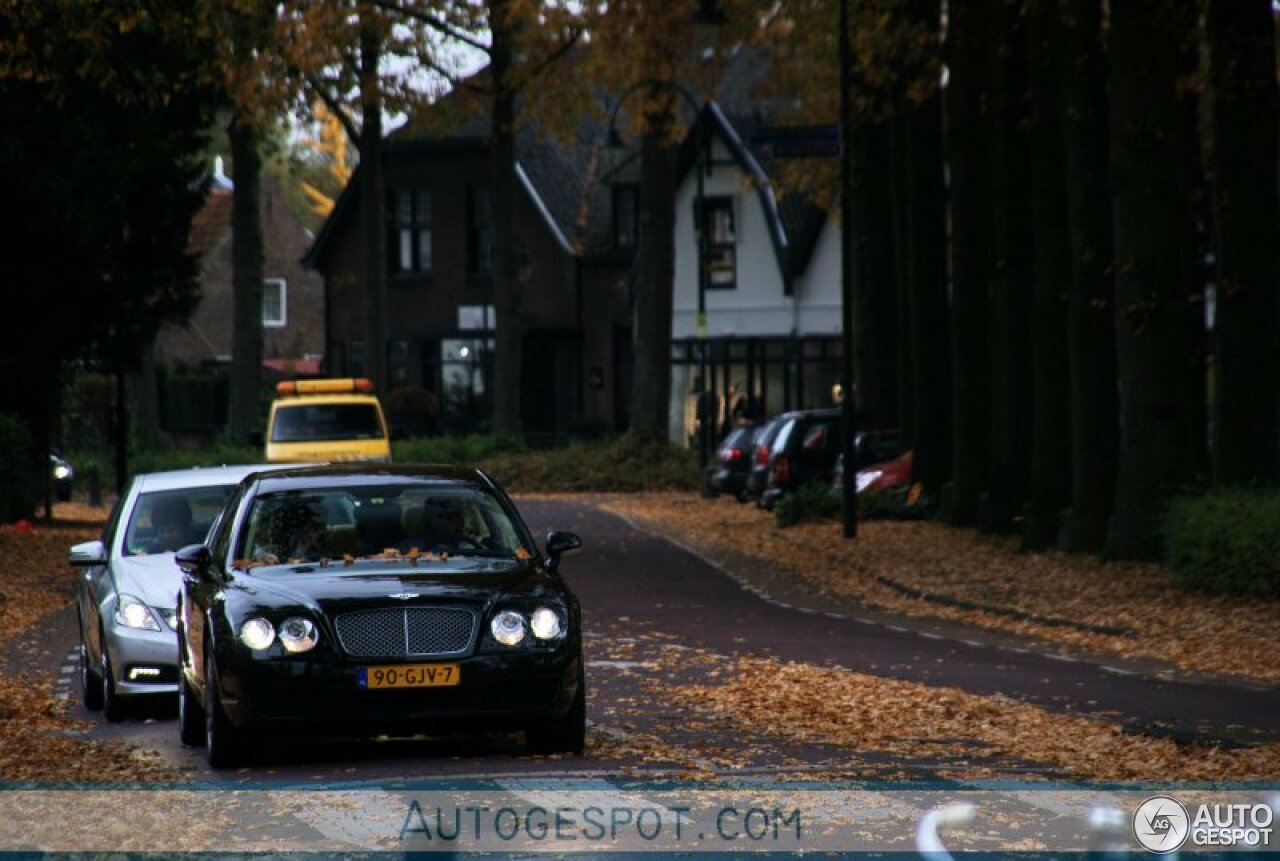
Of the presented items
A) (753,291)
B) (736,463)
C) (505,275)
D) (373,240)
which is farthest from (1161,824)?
(753,291)

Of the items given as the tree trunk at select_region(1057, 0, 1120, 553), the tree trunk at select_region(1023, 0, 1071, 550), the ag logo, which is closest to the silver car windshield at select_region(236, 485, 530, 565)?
the ag logo

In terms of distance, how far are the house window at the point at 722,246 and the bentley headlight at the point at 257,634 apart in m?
55.8

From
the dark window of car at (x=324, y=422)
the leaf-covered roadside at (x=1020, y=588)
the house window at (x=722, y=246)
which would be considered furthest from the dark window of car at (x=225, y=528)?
the house window at (x=722, y=246)

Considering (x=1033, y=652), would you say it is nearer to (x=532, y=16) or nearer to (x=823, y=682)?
(x=823, y=682)

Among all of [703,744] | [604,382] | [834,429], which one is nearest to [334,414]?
[834,429]

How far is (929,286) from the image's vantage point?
116 feet

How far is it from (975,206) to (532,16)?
12.7 metres

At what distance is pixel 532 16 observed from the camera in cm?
4338

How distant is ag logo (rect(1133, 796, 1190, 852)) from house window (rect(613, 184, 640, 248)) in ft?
201

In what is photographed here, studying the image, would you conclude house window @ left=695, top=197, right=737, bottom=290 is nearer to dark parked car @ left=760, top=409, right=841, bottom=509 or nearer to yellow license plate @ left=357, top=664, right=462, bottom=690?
dark parked car @ left=760, top=409, right=841, bottom=509

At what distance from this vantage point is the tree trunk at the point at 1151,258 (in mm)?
25422

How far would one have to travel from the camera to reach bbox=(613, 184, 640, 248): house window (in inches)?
2825

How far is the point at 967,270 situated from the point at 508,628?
21455 mm

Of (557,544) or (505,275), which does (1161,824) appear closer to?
(557,544)
